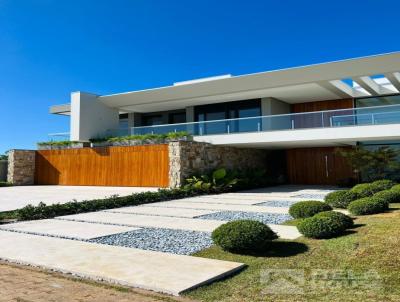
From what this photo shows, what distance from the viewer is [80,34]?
19422mm

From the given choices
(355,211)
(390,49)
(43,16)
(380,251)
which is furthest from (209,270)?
(390,49)

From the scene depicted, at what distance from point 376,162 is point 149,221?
Result: 47.1ft

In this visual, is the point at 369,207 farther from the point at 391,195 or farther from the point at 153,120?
the point at 153,120

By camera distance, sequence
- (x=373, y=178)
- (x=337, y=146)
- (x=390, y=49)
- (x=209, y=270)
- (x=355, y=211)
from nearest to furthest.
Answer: (x=209, y=270) < (x=355, y=211) < (x=390, y=49) < (x=373, y=178) < (x=337, y=146)

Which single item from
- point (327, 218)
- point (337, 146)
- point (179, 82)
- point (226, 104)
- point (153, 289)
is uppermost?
point (179, 82)

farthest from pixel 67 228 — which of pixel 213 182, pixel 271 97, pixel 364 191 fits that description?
pixel 271 97

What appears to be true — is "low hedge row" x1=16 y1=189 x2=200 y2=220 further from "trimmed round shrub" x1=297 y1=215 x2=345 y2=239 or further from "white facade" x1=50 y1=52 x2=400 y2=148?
"trimmed round shrub" x1=297 y1=215 x2=345 y2=239

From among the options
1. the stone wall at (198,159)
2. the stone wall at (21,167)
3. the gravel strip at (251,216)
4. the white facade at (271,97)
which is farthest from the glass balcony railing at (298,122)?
the stone wall at (21,167)

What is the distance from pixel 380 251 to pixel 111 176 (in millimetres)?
20780

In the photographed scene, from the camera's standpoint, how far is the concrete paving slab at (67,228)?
8633 mm

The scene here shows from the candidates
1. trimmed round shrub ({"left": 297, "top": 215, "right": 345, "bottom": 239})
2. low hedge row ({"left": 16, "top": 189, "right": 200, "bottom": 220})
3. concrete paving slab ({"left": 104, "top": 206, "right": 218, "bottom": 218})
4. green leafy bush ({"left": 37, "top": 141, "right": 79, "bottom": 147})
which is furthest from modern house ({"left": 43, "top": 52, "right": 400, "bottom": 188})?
trimmed round shrub ({"left": 297, "top": 215, "right": 345, "bottom": 239})

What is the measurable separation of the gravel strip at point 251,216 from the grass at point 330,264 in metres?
2.72

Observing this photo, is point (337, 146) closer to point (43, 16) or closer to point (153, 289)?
point (43, 16)

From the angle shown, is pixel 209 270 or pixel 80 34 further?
pixel 80 34
